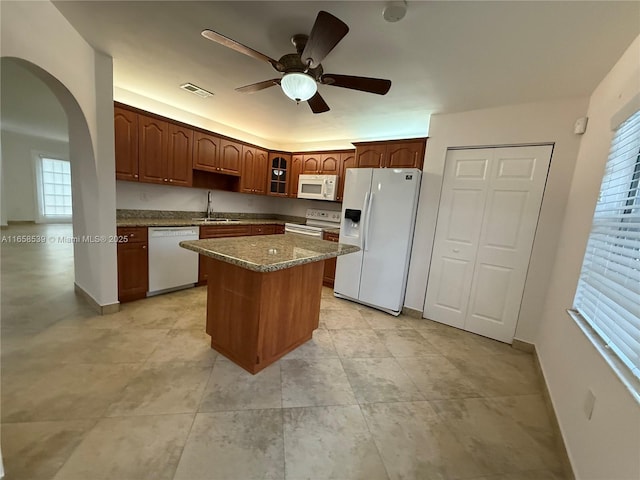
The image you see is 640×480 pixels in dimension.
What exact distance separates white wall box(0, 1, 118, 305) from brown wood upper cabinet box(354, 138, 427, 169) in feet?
9.30

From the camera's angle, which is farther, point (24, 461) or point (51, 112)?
point (51, 112)

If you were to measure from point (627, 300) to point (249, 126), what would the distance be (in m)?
4.45

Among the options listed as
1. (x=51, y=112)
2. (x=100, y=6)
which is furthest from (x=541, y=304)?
(x=51, y=112)

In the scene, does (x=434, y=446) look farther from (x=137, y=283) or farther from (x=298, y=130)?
(x=298, y=130)

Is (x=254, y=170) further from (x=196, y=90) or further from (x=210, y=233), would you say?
(x=196, y=90)

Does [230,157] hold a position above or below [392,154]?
below

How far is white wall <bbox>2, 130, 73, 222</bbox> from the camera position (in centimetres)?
673

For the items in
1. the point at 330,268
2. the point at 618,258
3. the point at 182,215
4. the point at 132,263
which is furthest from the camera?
the point at 330,268

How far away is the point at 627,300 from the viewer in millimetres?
1170

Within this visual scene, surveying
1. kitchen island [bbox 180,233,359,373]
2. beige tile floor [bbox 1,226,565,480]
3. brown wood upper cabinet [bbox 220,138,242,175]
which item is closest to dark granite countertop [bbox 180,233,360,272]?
kitchen island [bbox 180,233,359,373]

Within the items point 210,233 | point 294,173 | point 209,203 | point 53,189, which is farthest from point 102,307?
point 53,189

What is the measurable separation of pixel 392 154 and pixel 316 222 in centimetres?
192

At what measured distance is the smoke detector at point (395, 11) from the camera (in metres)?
1.40

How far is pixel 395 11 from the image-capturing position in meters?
1.44
